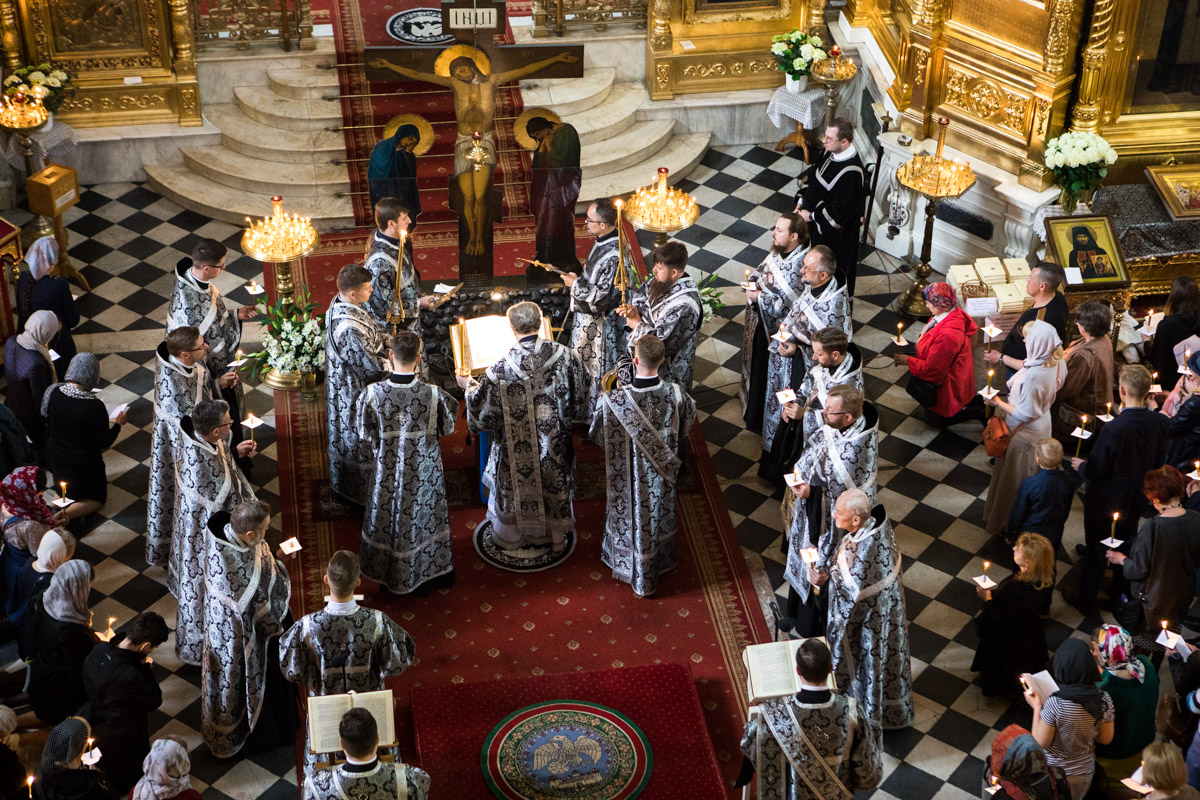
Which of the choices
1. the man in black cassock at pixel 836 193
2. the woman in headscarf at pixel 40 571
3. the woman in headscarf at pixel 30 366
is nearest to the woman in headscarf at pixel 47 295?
the woman in headscarf at pixel 30 366

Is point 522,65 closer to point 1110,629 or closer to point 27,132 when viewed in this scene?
point 27,132

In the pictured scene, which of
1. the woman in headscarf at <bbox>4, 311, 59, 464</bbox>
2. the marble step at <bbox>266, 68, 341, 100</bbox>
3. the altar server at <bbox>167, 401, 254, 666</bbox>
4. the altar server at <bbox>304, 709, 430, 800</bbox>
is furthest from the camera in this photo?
the marble step at <bbox>266, 68, 341, 100</bbox>

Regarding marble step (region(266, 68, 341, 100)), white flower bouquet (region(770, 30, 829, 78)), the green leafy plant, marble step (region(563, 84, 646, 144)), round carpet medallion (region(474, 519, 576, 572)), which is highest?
white flower bouquet (region(770, 30, 829, 78))

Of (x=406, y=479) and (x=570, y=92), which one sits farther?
(x=570, y=92)

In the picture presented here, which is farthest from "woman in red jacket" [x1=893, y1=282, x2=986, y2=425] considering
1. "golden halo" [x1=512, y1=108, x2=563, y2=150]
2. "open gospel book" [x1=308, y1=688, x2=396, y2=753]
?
"open gospel book" [x1=308, y1=688, x2=396, y2=753]

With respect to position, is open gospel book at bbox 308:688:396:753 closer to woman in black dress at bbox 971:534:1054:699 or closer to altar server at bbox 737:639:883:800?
altar server at bbox 737:639:883:800

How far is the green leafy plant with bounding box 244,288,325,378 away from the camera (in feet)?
36.3

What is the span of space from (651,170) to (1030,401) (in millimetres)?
5909

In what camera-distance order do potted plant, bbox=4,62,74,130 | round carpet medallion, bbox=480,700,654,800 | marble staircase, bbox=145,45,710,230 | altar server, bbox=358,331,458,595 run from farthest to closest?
marble staircase, bbox=145,45,710,230
potted plant, bbox=4,62,74,130
altar server, bbox=358,331,458,595
round carpet medallion, bbox=480,700,654,800

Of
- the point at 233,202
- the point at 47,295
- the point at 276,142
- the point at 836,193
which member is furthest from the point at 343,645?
the point at 276,142

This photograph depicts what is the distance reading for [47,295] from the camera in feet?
34.8

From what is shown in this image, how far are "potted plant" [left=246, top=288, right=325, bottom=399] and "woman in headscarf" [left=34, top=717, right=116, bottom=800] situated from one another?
14.0 feet

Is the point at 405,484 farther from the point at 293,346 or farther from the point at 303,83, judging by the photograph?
the point at 303,83

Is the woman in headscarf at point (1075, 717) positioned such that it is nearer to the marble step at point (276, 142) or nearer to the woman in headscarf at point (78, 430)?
the woman in headscarf at point (78, 430)
